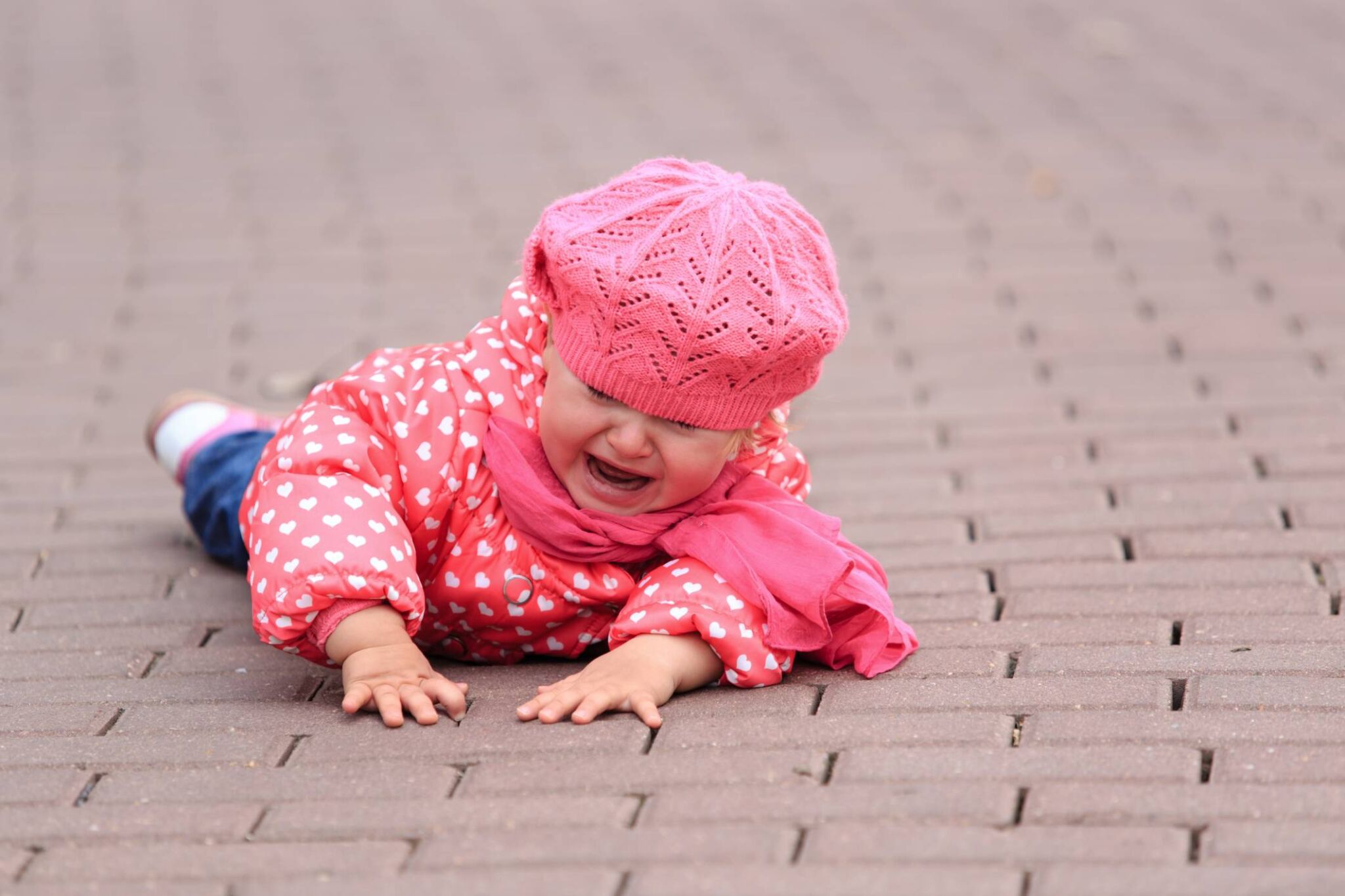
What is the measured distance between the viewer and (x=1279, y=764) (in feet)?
7.54

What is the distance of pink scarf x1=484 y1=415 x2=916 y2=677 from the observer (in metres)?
2.68

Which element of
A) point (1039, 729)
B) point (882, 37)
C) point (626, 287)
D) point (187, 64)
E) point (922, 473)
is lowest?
point (187, 64)

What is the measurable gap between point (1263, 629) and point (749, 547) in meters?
0.89

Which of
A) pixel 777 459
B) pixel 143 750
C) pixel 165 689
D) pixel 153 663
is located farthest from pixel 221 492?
pixel 777 459

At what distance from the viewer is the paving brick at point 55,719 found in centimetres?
259

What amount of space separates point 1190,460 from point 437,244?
9.25ft

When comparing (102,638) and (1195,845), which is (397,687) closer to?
(102,638)

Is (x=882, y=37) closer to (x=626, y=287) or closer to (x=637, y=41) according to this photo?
(x=637, y=41)

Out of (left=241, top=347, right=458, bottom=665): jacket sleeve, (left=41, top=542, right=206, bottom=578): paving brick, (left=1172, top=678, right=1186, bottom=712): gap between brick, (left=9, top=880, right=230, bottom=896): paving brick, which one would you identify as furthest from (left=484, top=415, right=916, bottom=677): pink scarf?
(left=41, top=542, right=206, bottom=578): paving brick

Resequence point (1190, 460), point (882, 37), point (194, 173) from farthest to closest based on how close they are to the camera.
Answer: point (882, 37)
point (194, 173)
point (1190, 460)

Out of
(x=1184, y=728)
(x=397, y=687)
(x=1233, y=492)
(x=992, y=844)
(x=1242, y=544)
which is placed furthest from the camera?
(x=1233, y=492)

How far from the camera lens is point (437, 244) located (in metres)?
5.63

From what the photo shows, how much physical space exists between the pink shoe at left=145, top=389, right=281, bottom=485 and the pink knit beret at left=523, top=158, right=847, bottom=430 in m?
1.29

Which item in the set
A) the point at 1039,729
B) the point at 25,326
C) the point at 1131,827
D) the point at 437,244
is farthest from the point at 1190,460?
the point at 25,326
